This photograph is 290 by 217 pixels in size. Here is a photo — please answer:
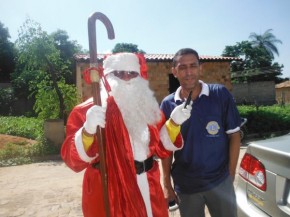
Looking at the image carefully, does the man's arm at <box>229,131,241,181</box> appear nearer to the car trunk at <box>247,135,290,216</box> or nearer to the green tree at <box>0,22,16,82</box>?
the car trunk at <box>247,135,290,216</box>

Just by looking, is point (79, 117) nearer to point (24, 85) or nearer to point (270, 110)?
point (270, 110)

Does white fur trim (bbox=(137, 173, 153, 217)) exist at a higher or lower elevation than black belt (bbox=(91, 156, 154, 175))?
lower

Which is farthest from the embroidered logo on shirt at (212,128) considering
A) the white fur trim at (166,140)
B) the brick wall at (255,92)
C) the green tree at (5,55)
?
the green tree at (5,55)

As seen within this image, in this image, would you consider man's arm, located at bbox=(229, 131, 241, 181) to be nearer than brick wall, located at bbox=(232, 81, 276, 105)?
Yes

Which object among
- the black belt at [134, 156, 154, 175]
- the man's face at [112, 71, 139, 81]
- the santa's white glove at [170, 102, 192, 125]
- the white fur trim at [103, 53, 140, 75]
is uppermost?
the white fur trim at [103, 53, 140, 75]

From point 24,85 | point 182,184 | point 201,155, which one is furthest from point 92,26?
point 24,85

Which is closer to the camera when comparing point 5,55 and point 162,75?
point 162,75

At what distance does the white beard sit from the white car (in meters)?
0.80

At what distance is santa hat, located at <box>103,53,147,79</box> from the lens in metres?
2.49

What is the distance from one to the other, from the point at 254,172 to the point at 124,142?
1.00 metres

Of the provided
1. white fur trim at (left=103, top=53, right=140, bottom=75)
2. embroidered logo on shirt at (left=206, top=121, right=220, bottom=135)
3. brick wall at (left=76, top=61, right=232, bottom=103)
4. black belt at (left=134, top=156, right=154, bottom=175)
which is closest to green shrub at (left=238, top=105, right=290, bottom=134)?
brick wall at (left=76, top=61, right=232, bottom=103)

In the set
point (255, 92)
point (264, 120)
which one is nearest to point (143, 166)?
point (264, 120)

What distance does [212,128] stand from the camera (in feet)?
7.94

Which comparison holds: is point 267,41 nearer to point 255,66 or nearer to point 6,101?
point 255,66
